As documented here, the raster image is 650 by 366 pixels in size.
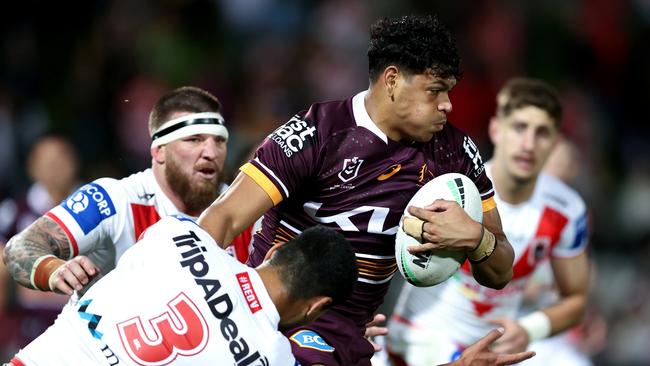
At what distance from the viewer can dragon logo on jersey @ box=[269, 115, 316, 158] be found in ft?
15.8

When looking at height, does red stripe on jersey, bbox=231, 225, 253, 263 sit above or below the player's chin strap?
below

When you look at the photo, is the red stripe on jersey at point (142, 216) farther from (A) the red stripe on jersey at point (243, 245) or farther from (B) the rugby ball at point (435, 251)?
(B) the rugby ball at point (435, 251)

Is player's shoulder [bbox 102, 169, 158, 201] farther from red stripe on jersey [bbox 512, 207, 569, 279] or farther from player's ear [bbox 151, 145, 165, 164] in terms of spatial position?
red stripe on jersey [bbox 512, 207, 569, 279]

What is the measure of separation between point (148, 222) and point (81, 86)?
5.45 m

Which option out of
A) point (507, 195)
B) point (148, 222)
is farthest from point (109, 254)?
point (507, 195)

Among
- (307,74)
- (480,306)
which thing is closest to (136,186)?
(480,306)

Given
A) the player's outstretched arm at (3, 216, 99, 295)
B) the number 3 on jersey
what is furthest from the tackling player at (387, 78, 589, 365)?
the number 3 on jersey

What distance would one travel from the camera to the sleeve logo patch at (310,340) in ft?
16.0

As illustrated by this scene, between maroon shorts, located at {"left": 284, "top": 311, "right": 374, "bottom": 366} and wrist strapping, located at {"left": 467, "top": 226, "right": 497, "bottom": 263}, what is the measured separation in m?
0.65

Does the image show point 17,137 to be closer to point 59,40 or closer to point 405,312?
point 59,40

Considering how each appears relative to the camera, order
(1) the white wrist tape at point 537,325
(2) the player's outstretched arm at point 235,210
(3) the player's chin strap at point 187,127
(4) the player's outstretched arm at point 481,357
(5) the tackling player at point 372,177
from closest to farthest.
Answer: (2) the player's outstretched arm at point 235,210 → (5) the tackling player at point 372,177 → (4) the player's outstretched arm at point 481,357 → (3) the player's chin strap at point 187,127 → (1) the white wrist tape at point 537,325

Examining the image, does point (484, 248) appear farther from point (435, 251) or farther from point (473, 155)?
point (473, 155)

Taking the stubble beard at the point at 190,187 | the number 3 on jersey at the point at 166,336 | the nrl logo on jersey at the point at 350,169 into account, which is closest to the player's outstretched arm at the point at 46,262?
the number 3 on jersey at the point at 166,336

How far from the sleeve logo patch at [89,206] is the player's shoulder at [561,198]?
9.26ft
